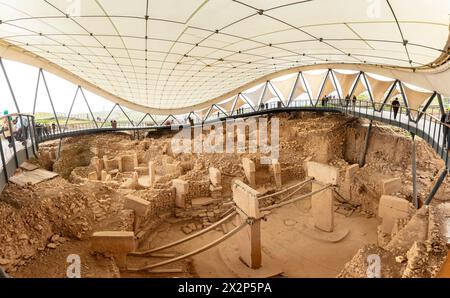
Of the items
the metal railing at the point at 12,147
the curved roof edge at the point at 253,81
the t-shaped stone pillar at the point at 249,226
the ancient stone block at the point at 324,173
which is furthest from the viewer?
the ancient stone block at the point at 324,173

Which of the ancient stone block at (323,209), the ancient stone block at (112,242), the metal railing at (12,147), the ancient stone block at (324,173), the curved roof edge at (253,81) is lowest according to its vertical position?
the ancient stone block at (323,209)

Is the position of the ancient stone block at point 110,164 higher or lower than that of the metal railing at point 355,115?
lower

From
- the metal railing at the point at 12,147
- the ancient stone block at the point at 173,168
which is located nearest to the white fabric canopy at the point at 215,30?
the metal railing at the point at 12,147

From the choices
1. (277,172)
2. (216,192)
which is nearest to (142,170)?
(216,192)

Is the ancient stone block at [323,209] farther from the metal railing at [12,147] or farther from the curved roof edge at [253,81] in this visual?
the metal railing at [12,147]

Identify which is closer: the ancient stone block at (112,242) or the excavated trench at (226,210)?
the excavated trench at (226,210)

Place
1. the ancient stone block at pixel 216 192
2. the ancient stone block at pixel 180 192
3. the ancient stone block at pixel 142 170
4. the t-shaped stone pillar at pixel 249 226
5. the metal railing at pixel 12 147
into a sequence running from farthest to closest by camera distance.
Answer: the ancient stone block at pixel 142 170
the ancient stone block at pixel 216 192
the ancient stone block at pixel 180 192
the t-shaped stone pillar at pixel 249 226
the metal railing at pixel 12 147

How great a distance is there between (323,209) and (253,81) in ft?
61.9

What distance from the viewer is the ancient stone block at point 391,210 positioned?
1136 cm

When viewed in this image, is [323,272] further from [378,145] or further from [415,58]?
[378,145]

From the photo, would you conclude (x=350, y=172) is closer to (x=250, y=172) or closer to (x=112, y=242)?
(x=250, y=172)

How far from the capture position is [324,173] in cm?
1227

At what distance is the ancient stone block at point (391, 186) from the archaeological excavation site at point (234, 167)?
103 mm

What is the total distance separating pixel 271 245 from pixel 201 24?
934cm
